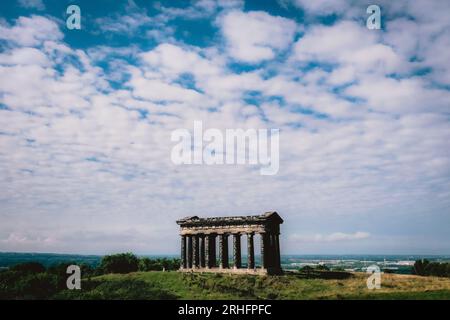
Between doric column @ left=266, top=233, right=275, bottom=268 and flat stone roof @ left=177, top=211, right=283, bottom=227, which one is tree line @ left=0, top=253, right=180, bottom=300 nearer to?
flat stone roof @ left=177, top=211, right=283, bottom=227

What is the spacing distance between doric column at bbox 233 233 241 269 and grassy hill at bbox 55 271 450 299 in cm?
353

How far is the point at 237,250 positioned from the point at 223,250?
2.35 metres

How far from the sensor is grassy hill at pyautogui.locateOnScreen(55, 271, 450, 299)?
43.4m

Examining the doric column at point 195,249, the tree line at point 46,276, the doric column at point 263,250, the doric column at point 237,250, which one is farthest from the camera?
the doric column at point 195,249

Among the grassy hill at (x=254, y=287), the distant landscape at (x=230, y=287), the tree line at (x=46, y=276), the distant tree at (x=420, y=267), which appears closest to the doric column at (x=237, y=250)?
the grassy hill at (x=254, y=287)

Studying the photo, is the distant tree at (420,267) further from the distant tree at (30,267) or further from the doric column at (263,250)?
the distant tree at (30,267)

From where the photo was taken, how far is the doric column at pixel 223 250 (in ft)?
203

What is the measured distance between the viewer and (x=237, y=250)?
61.4 meters

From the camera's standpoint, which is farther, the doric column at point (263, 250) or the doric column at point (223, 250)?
the doric column at point (223, 250)

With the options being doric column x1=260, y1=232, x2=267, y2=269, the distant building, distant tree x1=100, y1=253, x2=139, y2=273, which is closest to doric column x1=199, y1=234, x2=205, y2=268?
the distant building

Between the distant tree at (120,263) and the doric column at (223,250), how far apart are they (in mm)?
35849

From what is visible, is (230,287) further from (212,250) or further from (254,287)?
(212,250)

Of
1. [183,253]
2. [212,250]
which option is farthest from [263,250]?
[183,253]
